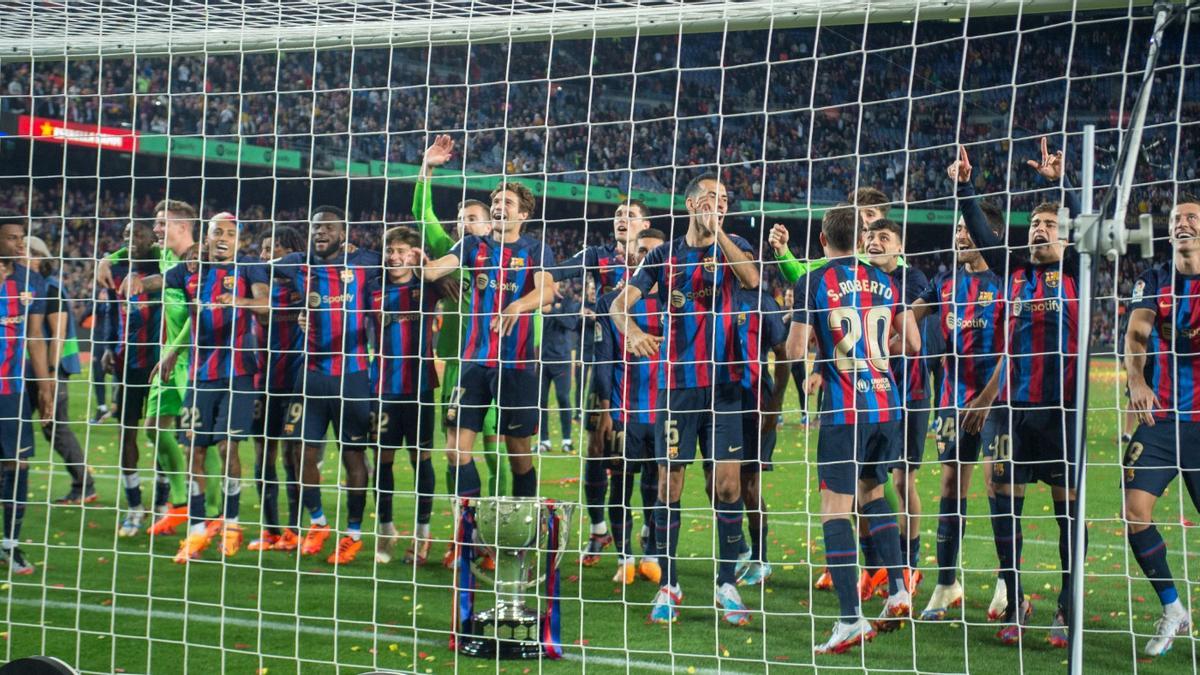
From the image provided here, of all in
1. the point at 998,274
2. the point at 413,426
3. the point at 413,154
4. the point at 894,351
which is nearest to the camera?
the point at 998,274

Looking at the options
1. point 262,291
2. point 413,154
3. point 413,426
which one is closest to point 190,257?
point 262,291

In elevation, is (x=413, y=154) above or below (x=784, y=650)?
above

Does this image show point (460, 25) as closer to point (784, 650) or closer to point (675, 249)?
point (675, 249)

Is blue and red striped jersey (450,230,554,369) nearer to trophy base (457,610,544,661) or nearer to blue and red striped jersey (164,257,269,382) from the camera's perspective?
blue and red striped jersey (164,257,269,382)

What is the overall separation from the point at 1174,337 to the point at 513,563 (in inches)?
113

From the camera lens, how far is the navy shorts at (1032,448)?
228 inches

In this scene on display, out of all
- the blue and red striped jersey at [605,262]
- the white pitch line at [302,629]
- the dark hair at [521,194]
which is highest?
the dark hair at [521,194]

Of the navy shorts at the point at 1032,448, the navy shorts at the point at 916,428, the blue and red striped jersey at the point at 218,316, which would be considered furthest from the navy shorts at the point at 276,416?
the navy shorts at the point at 1032,448

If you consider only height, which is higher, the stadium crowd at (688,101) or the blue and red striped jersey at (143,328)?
the stadium crowd at (688,101)

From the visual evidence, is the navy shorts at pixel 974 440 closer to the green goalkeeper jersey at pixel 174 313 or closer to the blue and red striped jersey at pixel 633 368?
the blue and red striped jersey at pixel 633 368

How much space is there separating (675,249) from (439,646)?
2159mm

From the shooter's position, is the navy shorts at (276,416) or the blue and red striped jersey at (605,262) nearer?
the navy shorts at (276,416)

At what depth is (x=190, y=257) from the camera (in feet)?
25.8

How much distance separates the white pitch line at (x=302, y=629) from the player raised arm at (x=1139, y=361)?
2059 mm
